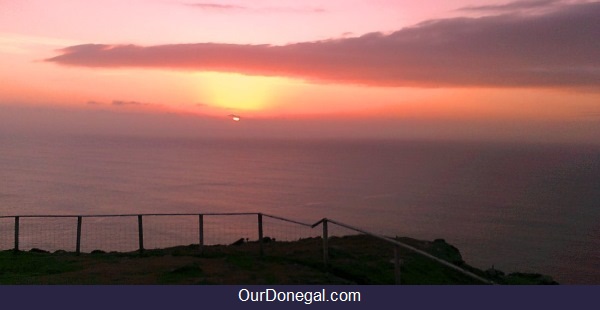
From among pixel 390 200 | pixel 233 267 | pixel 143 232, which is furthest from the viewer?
pixel 390 200

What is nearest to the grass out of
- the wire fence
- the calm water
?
the wire fence

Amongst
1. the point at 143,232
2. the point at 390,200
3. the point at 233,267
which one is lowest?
the point at 233,267

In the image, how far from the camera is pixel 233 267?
34.2ft

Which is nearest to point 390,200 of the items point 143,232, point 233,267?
point 143,232

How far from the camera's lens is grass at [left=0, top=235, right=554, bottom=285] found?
31.2 feet

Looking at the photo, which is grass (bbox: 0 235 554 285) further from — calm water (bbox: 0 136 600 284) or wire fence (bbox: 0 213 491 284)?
calm water (bbox: 0 136 600 284)

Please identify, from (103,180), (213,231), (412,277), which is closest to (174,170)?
(103,180)

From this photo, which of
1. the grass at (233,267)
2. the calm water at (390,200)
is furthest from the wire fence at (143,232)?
the grass at (233,267)

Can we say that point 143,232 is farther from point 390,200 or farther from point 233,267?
point 233,267

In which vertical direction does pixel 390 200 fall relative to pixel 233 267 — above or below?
above

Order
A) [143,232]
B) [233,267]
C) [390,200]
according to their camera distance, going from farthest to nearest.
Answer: [390,200] → [143,232] → [233,267]

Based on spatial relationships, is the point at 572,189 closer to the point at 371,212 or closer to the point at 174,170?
the point at 371,212

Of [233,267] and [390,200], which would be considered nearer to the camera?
[233,267]

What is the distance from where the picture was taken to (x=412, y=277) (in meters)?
11.5
